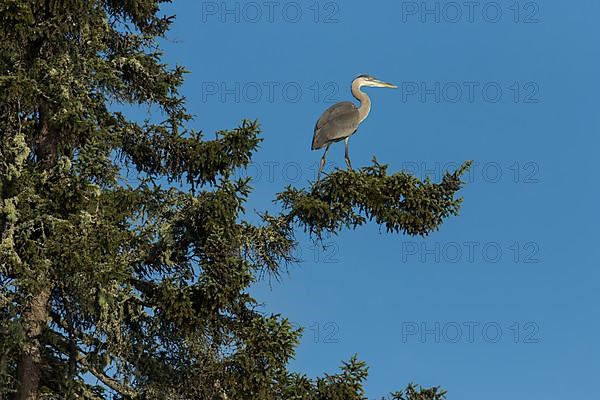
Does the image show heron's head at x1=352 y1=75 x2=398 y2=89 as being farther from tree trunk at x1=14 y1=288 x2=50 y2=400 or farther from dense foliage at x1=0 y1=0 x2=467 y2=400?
tree trunk at x1=14 y1=288 x2=50 y2=400

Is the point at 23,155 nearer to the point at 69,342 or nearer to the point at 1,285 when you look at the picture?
the point at 1,285

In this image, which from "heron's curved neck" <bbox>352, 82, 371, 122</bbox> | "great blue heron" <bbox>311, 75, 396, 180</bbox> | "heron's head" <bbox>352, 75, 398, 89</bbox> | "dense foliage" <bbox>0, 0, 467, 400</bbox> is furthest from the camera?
"heron's head" <bbox>352, 75, 398, 89</bbox>

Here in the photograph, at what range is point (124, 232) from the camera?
49.3ft

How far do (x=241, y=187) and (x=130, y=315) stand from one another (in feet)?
9.51

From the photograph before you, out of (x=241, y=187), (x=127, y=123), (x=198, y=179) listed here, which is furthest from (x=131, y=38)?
(x=241, y=187)

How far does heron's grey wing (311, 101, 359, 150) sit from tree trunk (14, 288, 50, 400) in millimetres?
6094

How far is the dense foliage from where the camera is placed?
14.5 metres

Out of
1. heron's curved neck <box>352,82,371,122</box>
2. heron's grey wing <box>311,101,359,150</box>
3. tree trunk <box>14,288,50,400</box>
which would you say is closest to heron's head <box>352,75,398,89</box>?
heron's curved neck <box>352,82,371,122</box>

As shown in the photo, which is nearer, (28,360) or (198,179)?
(28,360)

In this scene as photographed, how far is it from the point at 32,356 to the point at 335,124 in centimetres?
721

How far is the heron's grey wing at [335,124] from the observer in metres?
18.6

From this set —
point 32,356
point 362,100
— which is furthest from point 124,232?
point 362,100

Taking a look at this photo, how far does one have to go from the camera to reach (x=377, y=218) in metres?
16.6

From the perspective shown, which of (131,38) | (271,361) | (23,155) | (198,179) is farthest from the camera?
(131,38)
